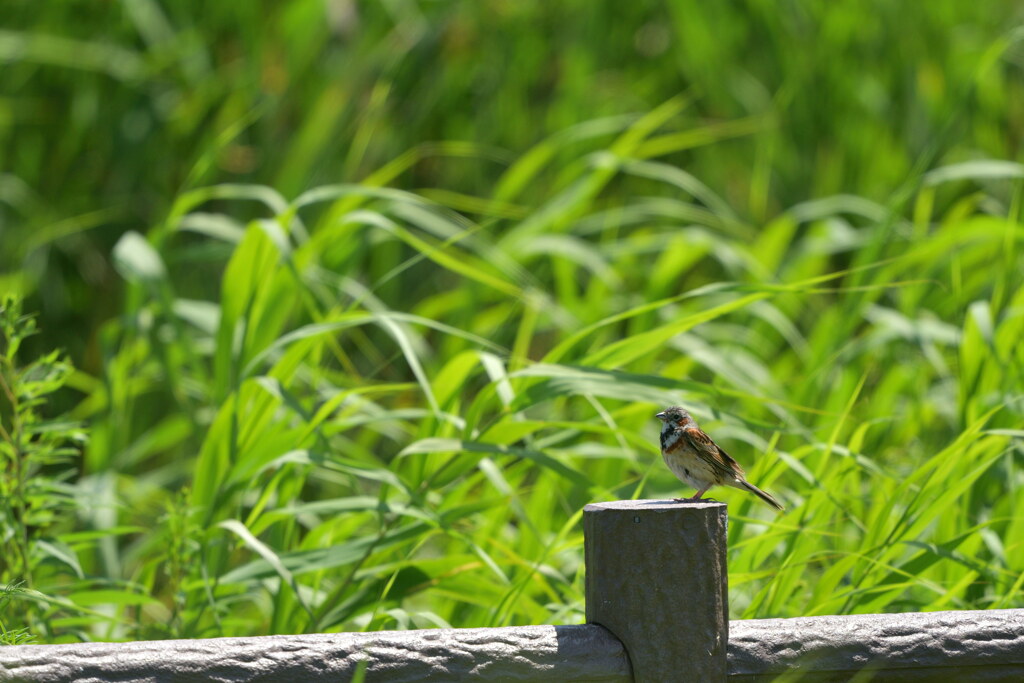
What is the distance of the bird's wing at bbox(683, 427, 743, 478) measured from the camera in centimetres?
125

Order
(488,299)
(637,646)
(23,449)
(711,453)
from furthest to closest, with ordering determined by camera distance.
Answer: (488,299) → (23,449) → (711,453) → (637,646)

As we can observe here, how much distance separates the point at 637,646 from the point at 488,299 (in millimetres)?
1869

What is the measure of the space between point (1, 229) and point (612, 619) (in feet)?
8.73

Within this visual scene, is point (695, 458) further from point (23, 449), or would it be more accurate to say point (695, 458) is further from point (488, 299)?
point (488, 299)

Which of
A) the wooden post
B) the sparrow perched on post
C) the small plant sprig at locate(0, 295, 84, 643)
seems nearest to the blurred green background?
the small plant sprig at locate(0, 295, 84, 643)

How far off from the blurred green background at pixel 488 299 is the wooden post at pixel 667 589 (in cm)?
36

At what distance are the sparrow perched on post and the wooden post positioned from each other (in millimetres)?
142

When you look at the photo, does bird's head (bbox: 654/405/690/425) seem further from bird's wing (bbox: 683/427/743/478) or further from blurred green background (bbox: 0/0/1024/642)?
blurred green background (bbox: 0/0/1024/642)

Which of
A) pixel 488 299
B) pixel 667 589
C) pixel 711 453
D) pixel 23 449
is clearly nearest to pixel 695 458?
pixel 711 453

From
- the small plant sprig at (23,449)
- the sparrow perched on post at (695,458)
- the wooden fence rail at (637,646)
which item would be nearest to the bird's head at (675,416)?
the sparrow perched on post at (695,458)

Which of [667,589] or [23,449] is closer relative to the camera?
[667,589]

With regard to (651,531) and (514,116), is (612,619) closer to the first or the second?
(651,531)

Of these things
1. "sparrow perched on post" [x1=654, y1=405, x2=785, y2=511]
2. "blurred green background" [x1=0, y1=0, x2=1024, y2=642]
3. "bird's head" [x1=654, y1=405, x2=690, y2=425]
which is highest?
"blurred green background" [x1=0, y1=0, x2=1024, y2=642]

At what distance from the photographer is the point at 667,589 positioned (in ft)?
3.62
